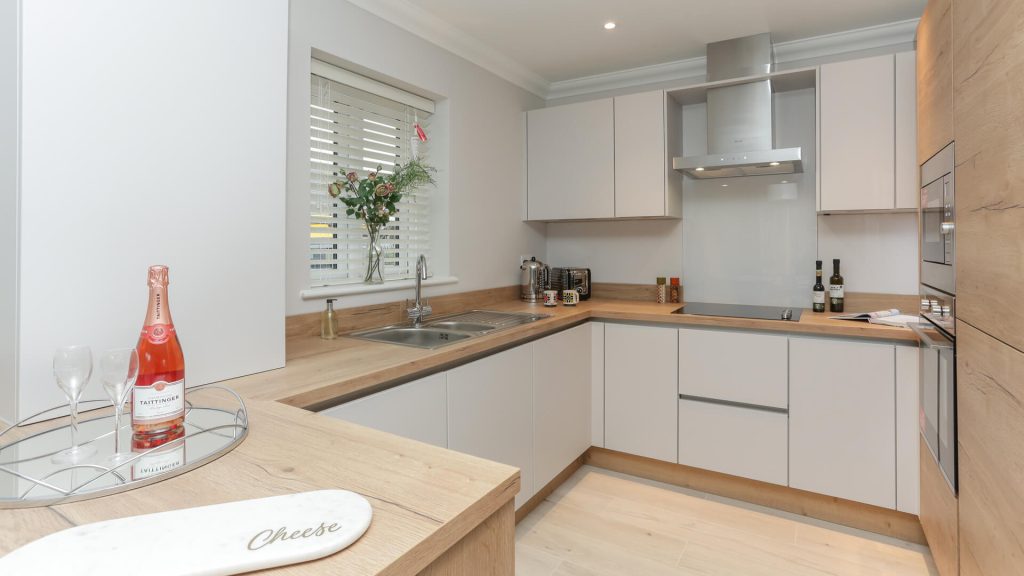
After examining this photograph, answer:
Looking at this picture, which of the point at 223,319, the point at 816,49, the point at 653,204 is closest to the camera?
the point at 223,319

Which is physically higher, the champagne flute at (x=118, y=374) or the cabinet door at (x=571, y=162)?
the cabinet door at (x=571, y=162)

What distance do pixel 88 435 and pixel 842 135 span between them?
3.02 m

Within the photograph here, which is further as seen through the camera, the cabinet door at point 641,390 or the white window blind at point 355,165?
the cabinet door at point 641,390

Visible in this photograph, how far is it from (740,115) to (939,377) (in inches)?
63.4

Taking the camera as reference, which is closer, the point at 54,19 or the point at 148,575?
the point at 148,575

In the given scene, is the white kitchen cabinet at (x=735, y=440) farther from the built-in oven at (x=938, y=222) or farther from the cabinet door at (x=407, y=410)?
the cabinet door at (x=407, y=410)

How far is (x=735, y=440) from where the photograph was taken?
2.64m

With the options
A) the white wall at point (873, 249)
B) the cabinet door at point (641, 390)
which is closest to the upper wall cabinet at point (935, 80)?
the white wall at point (873, 249)

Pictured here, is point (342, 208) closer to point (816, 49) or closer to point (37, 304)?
point (37, 304)

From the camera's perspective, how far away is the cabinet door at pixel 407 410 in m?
1.60

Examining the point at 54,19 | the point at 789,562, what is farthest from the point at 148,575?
the point at 789,562

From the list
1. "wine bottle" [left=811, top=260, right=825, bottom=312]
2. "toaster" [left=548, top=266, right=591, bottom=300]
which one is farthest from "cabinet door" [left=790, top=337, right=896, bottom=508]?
"toaster" [left=548, top=266, right=591, bottom=300]

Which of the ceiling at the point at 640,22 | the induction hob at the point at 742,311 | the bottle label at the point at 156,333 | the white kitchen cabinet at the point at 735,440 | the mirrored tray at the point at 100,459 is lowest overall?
the white kitchen cabinet at the point at 735,440

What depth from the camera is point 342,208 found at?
246cm
